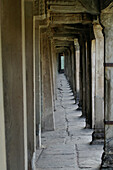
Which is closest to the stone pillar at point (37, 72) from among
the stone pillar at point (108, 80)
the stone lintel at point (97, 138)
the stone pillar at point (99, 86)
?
the stone lintel at point (97, 138)

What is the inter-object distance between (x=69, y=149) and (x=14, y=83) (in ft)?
14.5

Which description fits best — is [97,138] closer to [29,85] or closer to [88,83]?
[88,83]

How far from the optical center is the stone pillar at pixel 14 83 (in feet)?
12.4

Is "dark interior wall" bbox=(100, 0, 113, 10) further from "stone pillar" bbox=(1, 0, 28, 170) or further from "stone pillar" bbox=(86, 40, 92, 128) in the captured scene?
"stone pillar" bbox=(86, 40, 92, 128)

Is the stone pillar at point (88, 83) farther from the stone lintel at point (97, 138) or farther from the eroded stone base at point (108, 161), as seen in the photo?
the eroded stone base at point (108, 161)

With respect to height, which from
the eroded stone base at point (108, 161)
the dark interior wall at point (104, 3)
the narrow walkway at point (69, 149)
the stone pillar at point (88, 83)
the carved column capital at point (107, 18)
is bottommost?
the narrow walkway at point (69, 149)

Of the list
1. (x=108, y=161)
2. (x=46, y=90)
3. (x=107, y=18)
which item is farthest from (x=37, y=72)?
(x=108, y=161)

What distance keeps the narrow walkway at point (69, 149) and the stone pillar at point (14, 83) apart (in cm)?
255

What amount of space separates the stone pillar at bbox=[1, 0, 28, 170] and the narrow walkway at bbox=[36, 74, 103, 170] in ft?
8.38

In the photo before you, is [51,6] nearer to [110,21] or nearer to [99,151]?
[110,21]

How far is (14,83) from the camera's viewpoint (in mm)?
3912

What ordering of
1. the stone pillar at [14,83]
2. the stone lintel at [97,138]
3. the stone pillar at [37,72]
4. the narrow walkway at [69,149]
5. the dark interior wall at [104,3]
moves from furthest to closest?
the stone lintel at [97,138] → the stone pillar at [37,72] → the narrow walkway at [69,149] → the dark interior wall at [104,3] → the stone pillar at [14,83]

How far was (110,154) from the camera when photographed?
571cm

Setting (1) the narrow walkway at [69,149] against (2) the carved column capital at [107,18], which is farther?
(1) the narrow walkway at [69,149]
